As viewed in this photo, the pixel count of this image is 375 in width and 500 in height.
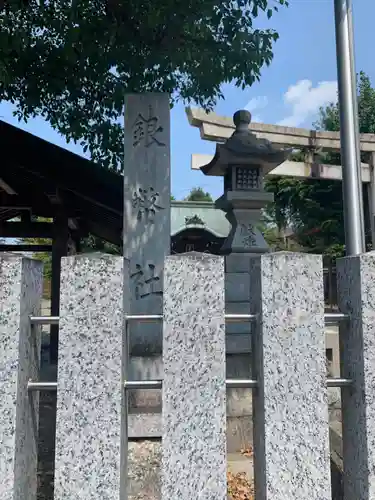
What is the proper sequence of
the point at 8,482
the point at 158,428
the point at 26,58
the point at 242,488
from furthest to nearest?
1. the point at 26,58
2. the point at 158,428
3. the point at 242,488
4. the point at 8,482

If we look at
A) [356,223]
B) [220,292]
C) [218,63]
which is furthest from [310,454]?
[218,63]

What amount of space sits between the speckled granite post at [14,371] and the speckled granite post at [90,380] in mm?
150

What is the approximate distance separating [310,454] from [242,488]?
193 centimetres

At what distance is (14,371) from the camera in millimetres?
1529

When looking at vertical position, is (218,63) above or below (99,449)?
above

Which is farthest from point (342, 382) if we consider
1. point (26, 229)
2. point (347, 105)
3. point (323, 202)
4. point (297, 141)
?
point (323, 202)

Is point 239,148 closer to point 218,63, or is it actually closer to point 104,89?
point 218,63

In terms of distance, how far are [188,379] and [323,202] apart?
15.2 meters

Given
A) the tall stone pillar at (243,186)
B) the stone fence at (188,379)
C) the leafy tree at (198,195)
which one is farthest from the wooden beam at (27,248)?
the leafy tree at (198,195)

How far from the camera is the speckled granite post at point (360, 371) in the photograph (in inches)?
62.3

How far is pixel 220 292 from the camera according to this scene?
1584 mm

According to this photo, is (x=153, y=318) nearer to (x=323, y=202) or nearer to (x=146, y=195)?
(x=146, y=195)

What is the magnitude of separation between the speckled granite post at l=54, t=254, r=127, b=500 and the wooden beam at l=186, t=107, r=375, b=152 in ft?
20.6

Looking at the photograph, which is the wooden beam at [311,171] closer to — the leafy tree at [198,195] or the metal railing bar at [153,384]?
the metal railing bar at [153,384]
